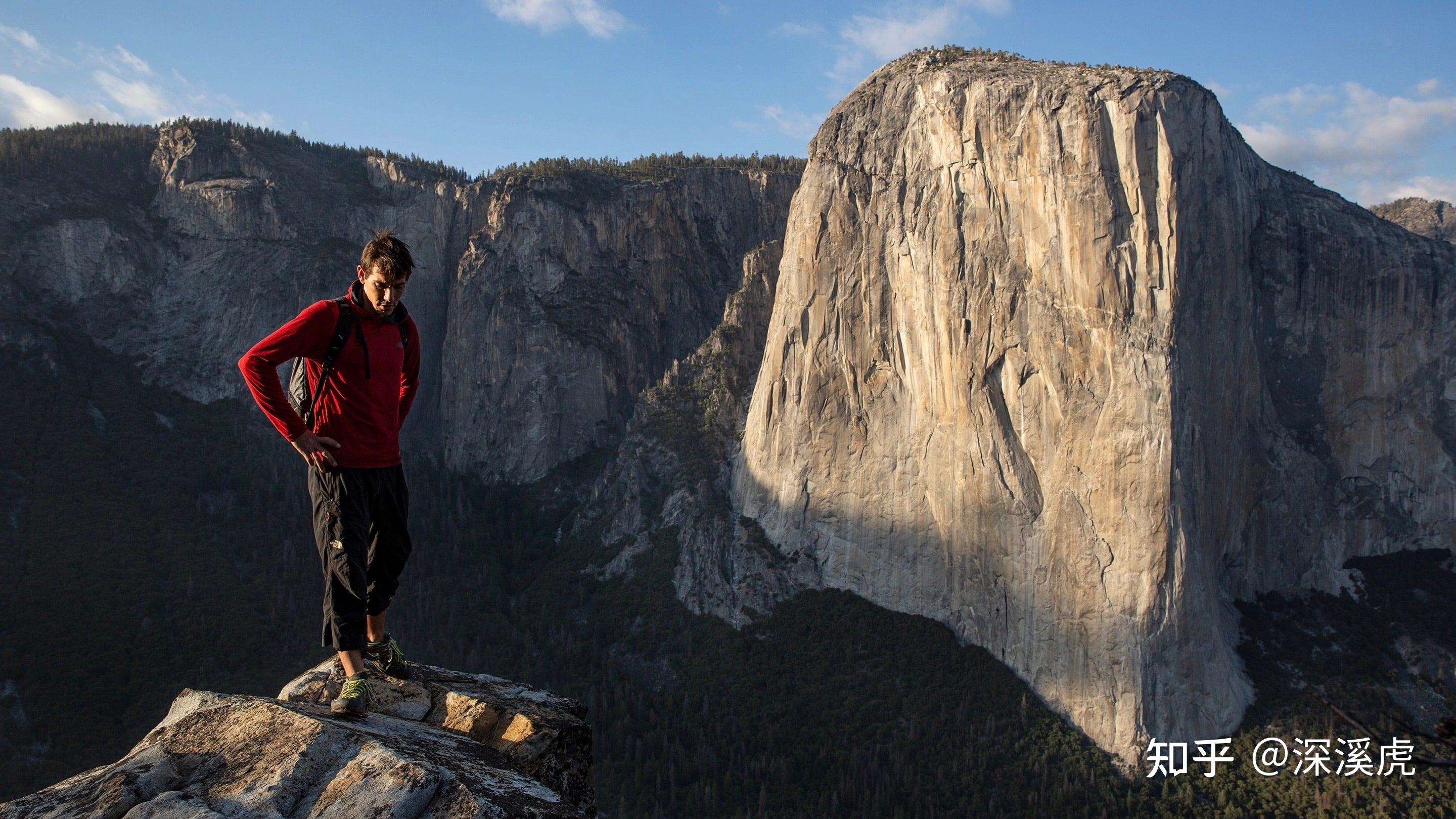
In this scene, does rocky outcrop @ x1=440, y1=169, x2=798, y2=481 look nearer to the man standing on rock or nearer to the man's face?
the man standing on rock

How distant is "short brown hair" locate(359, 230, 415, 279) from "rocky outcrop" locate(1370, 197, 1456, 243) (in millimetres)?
82393

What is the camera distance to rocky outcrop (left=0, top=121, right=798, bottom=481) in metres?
73.0

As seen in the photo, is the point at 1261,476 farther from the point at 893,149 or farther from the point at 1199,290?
the point at 893,149

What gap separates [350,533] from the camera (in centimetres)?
788

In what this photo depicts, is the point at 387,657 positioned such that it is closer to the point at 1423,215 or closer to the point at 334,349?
the point at 334,349

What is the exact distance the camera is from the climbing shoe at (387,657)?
8469 millimetres

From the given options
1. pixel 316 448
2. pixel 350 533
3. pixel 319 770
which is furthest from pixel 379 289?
pixel 319 770

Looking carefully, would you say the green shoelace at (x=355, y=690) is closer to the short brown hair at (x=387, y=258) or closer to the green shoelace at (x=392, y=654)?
the green shoelace at (x=392, y=654)

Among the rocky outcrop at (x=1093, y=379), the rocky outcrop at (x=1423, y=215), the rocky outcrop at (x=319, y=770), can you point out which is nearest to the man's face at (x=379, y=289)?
the rocky outcrop at (x=319, y=770)

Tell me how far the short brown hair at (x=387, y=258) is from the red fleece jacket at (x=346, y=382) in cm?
30

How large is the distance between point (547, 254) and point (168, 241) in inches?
1255

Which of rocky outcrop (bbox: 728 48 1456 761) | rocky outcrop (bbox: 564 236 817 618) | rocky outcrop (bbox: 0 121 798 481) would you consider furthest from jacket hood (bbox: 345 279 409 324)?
rocky outcrop (bbox: 0 121 798 481)

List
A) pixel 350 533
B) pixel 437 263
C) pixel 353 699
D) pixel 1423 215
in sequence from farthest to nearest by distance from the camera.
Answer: pixel 437 263 < pixel 1423 215 < pixel 350 533 < pixel 353 699

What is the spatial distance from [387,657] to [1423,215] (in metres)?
89.0
